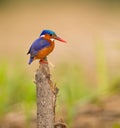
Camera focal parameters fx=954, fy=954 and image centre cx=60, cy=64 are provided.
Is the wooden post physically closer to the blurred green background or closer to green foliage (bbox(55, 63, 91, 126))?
the blurred green background

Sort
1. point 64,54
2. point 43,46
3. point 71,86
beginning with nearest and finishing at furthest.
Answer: point 43,46
point 71,86
point 64,54

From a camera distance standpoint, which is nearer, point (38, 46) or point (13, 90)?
point (38, 46)

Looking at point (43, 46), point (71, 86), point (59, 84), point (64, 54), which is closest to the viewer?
→ point (43, 46)

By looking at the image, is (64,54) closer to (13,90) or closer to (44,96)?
(13,90)

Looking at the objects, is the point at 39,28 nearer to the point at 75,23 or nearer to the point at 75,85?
the point at 75,23

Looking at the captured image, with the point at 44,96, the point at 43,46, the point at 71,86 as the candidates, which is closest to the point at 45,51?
the point at 43,46

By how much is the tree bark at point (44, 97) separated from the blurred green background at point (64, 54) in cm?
214

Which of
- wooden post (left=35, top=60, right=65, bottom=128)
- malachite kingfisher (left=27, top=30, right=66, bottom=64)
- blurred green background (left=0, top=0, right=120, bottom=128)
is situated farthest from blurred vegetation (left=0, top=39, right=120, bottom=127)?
malachite kingfisher (left=27, top=30, right=66, bottom=64)

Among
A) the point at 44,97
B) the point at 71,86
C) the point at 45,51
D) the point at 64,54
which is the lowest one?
A: the point at 44,97

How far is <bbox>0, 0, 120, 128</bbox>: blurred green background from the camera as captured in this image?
9852mm

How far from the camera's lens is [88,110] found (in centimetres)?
1000

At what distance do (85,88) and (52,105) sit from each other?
410 cm

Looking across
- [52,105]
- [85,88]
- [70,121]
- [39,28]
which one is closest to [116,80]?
[85,88]

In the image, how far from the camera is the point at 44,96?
252 inches
